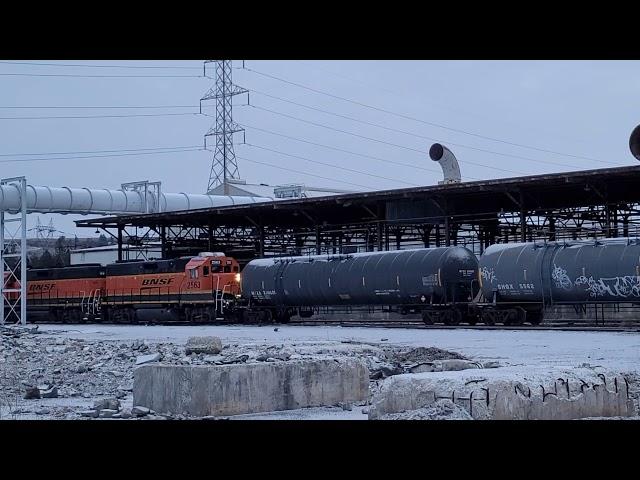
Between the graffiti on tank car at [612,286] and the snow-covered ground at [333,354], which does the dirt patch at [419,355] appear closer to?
the snow-covered ground at [333,354]

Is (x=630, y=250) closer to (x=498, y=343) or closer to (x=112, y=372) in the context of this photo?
(x=498, y=343)

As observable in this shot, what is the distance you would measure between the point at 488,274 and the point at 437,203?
8205 mm

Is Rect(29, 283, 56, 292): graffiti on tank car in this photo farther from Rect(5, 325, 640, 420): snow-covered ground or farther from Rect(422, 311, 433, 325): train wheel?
Rect(422, 311, 433, 325): train wheel

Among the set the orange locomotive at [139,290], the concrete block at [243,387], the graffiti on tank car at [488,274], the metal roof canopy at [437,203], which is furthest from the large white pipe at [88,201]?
the concrete block at [243,387]

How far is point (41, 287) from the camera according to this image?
167ft

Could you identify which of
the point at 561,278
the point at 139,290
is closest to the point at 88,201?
the point at 139,290

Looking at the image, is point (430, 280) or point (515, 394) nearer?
point (515, 394)

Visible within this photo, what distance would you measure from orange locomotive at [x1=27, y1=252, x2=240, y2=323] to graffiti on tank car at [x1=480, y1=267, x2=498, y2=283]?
13950mm

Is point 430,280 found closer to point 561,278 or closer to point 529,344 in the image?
point 561,278

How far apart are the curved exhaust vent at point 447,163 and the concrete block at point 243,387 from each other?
98.6ft

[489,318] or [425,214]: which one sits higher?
[425,214]

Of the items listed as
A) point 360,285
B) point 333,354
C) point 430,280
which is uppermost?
point 430,280
